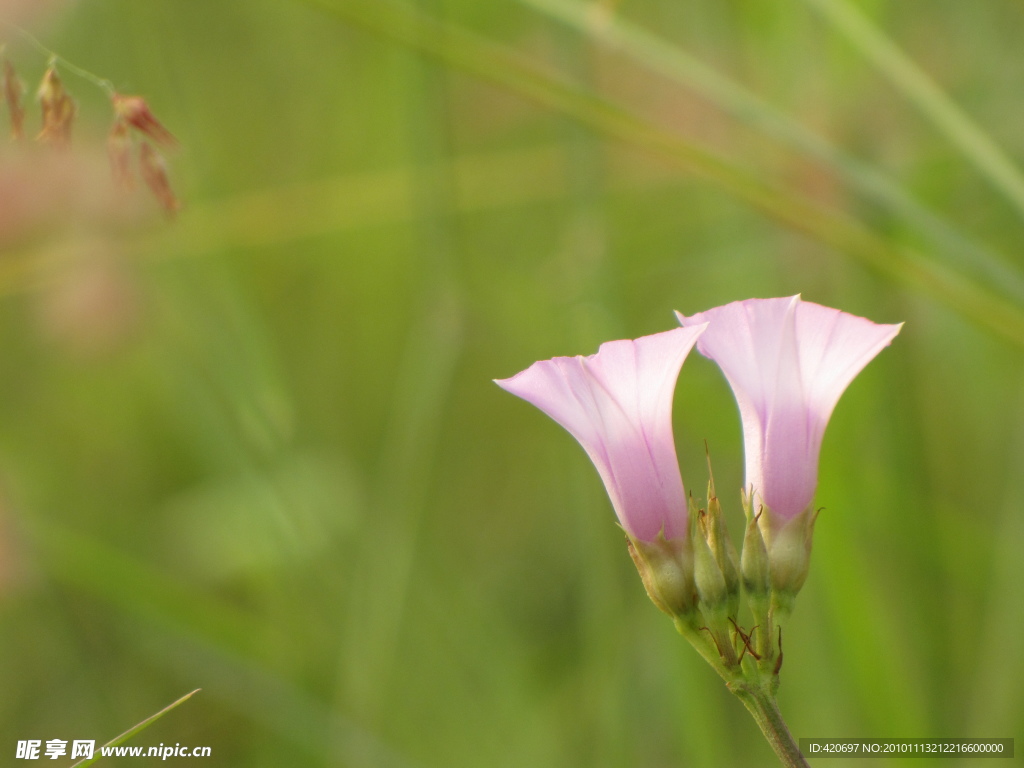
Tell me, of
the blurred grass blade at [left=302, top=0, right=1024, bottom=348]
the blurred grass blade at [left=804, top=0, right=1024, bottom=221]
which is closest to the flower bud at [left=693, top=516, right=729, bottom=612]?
the blurred grass blade at [left=804, top=0, right=1024, bottom=221]

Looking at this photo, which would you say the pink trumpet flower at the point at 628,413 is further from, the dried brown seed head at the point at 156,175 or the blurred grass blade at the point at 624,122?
the blurred grass blade at the point at 624,122

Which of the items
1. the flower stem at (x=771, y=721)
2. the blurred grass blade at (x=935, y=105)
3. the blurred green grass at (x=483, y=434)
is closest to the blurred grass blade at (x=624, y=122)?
the blurred green grass at (x=483, y=434)

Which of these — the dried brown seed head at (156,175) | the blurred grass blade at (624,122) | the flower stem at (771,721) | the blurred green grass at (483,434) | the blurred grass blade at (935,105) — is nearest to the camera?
the flower stem at (771,721)

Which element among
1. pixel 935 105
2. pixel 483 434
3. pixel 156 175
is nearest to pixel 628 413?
pixel 156 175

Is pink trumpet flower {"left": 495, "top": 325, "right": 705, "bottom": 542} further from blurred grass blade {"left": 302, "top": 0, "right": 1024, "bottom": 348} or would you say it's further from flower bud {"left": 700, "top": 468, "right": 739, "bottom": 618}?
blurred grass blade {"left": 302, "top": 0, "right": 1024, "bottom": 348}

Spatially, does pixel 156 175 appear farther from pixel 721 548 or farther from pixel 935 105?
pixel 935 105

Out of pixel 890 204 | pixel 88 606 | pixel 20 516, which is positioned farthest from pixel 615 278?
pixel 88 606
